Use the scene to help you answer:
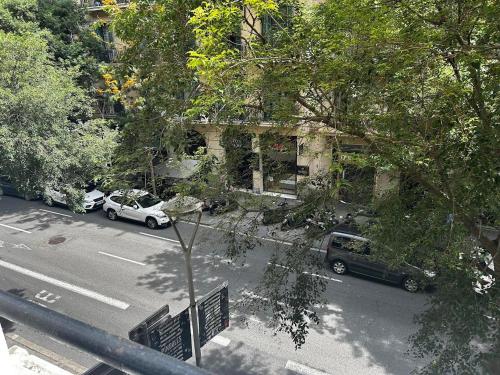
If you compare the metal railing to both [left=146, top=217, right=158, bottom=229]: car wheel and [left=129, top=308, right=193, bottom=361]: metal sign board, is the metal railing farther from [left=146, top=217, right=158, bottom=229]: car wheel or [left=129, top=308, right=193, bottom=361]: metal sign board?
[left=146, top=217, right=158, bottom=229]: car wheel

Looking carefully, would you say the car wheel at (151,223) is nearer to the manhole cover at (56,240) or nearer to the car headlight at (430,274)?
the manhole cover at (56,240)

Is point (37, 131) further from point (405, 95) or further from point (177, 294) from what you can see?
point (405, 95)

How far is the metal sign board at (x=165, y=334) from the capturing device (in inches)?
278

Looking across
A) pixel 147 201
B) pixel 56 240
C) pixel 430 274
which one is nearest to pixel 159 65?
pixel 430 274

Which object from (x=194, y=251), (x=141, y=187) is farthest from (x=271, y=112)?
(x=194, y=251)

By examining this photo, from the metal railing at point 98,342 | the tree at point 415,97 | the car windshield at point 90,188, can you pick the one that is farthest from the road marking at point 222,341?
the car windshield at point 90,188

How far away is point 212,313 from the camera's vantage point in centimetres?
861

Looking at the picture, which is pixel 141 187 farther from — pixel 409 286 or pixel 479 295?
pixel 409 286

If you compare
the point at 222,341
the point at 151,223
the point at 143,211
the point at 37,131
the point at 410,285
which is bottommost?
the point at 222,341

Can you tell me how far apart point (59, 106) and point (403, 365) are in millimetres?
11795

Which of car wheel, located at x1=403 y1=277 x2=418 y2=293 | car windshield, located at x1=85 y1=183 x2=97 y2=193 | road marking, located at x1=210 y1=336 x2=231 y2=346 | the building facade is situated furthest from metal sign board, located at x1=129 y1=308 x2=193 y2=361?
car windshield, located at x1=85 y1=183 x2=97 y2=193

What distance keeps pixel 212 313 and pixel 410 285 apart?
6.74 meters

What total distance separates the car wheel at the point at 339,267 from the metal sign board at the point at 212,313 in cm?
564

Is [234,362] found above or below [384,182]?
below
